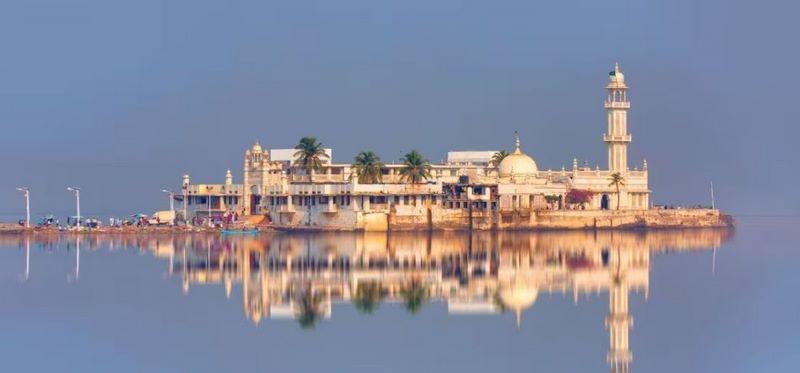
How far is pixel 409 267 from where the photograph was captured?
201ft

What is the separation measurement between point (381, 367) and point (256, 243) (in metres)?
43.0

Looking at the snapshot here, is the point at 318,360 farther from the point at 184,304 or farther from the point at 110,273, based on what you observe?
the point at 110,273

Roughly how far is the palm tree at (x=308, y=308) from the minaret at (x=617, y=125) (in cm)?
5020

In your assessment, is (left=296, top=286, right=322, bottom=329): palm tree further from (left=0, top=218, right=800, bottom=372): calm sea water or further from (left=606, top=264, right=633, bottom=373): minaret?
(left=606, top=264, right=633, bottom=373): minaret

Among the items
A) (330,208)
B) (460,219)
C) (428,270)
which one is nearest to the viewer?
(428,270)

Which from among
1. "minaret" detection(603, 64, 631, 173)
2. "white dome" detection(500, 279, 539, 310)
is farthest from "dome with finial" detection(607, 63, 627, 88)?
"white dome" detection(500, 279, 539, 310)

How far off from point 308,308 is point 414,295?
5.06 m

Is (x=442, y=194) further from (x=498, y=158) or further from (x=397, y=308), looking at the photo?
(x=397, y=308)

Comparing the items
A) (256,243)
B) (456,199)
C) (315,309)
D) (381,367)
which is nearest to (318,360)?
(381,367)

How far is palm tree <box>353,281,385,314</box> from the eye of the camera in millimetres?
46719

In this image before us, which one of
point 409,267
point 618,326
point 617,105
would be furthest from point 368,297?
point 617,105

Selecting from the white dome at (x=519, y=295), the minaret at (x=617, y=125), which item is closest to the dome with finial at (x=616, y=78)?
the minaret at (x=617, y=125)

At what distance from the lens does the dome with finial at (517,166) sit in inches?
3752

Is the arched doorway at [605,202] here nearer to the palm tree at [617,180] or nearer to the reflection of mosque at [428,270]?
the palm tree at [617,180]
